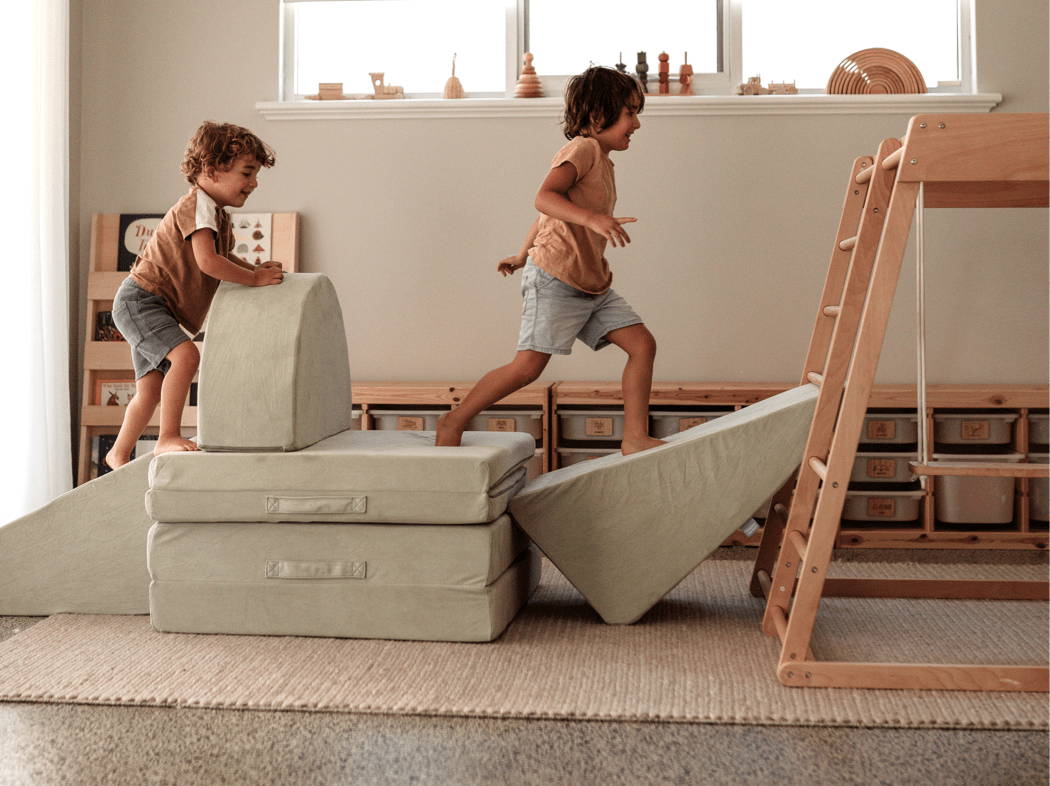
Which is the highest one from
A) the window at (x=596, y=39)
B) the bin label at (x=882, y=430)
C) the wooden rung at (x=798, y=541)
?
the window at (x=596, y=39)

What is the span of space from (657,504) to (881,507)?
1.34 meters

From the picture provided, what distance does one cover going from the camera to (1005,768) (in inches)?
58.0

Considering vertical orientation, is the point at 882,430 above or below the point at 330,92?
below

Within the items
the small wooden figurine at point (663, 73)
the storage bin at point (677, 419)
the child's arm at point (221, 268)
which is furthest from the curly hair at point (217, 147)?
the small wooden figurine at point (663, 73)

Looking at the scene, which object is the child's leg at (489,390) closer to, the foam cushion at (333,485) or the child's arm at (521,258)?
the foam cushion at (333,485)

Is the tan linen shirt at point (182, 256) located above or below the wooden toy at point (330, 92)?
below

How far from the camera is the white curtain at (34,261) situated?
3262 mm

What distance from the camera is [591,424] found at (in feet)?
11.0

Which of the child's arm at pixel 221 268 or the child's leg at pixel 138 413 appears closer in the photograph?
the child's arm at pixel 221 268

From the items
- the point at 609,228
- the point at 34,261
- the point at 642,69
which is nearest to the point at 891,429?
the point at 609,228

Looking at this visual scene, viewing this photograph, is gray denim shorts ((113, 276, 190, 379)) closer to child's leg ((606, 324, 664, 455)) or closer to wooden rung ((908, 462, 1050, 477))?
child's leg ((606, 324, 664, 455))

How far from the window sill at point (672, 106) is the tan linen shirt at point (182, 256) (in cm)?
141

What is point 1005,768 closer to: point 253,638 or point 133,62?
point 253,638

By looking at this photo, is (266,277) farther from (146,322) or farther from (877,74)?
(877,74)
